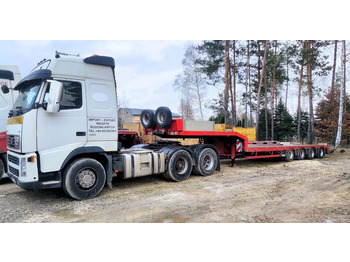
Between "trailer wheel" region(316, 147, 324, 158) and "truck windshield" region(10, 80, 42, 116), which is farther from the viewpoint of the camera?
"trailer wheel" region(316, 147, 324, 158)

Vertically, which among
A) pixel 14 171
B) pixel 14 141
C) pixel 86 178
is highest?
pixel 14 141

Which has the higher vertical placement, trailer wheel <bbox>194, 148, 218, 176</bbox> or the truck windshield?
the truck windshield

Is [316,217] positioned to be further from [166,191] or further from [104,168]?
[104,168]

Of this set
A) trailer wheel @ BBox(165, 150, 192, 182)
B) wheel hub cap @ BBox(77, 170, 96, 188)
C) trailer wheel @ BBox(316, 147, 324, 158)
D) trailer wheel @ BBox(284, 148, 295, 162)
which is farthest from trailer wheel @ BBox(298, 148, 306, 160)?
wheel hub cap @ BBox(77, 170, 96, 188)

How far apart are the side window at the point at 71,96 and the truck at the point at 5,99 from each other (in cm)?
261

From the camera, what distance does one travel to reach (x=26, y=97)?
17.1 feet

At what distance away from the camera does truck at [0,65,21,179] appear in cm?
699

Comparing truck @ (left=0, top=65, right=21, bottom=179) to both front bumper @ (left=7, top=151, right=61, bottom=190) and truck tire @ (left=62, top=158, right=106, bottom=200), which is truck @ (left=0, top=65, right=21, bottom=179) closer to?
front bumper @ (left=7, top=151, right=61, bottom=190)

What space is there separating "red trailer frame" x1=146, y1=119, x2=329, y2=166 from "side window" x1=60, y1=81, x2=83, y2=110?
10.1 ft

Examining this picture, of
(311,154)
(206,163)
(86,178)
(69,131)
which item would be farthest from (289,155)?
(69,131)

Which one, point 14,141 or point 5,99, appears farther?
point 5,99

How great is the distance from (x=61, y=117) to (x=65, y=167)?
1.13 metres

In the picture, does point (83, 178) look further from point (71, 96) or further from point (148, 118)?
point (148, 118)

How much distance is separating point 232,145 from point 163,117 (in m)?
3.52
